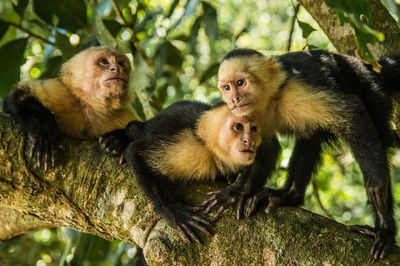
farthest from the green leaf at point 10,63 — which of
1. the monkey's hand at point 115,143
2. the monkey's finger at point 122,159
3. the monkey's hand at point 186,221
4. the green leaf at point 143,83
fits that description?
the monkey's hand at point 186,221

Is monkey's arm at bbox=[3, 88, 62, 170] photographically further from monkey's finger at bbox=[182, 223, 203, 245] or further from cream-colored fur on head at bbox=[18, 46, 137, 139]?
monkey's finger at bbox=[182, 223, 203, 245]

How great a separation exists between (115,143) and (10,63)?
1.47 meters

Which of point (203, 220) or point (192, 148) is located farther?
point (192, 148)

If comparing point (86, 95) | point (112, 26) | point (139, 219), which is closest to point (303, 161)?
point (139, 219)

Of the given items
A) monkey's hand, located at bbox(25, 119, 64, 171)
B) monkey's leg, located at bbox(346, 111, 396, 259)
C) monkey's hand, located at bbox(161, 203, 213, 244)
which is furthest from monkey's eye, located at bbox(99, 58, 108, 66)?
monkey's leg, located at bbox(346, 111, 396, 259)

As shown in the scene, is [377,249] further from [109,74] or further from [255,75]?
[109,74]

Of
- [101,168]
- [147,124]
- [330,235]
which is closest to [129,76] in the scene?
[147,124]

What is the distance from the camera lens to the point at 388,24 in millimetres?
2928

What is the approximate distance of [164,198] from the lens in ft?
8.79

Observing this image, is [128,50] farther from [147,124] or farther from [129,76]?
[147,124]

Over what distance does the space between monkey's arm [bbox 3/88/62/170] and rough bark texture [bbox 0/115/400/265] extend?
0.08 metres

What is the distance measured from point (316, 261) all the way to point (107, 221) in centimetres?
128

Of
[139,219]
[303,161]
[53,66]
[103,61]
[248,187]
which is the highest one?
[103,61]

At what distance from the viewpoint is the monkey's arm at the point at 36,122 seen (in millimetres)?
2668
